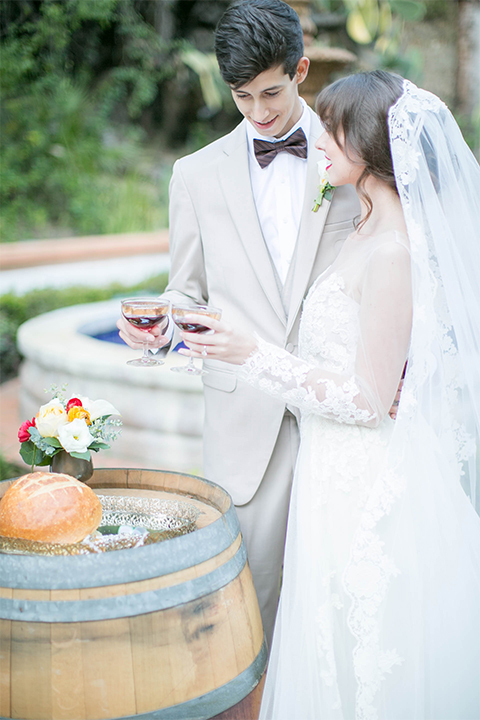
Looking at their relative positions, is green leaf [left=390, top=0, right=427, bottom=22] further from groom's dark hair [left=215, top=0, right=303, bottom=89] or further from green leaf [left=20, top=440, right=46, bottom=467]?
green leaf [left=20, top=440, right=46, bottom=467]

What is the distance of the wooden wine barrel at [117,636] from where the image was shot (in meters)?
1.39

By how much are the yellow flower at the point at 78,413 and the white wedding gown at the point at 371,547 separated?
43 cm

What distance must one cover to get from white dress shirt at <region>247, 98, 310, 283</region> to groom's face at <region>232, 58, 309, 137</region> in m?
0.07

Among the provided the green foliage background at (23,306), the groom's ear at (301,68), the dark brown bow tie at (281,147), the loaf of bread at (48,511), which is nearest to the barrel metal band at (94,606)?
the loaf of bread at (48,511)

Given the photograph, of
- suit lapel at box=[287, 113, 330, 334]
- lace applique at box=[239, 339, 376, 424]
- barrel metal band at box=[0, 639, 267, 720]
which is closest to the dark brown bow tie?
suit lapel at box=[287, 113, 330, 334]

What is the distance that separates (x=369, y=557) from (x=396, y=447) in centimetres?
27

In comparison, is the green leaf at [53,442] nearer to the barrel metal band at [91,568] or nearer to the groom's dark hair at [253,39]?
the barrel metal band at [91,568]

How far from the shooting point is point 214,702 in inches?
59.2

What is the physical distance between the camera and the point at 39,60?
10305 millimetres

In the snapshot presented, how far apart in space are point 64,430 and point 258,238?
77cm

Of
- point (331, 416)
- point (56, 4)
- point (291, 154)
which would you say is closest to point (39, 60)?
point (56, 4)

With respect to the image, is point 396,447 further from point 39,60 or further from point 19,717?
point 39,60

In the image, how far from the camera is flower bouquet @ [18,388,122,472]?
1.79m

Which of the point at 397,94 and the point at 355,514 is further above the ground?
the point at 397,94
